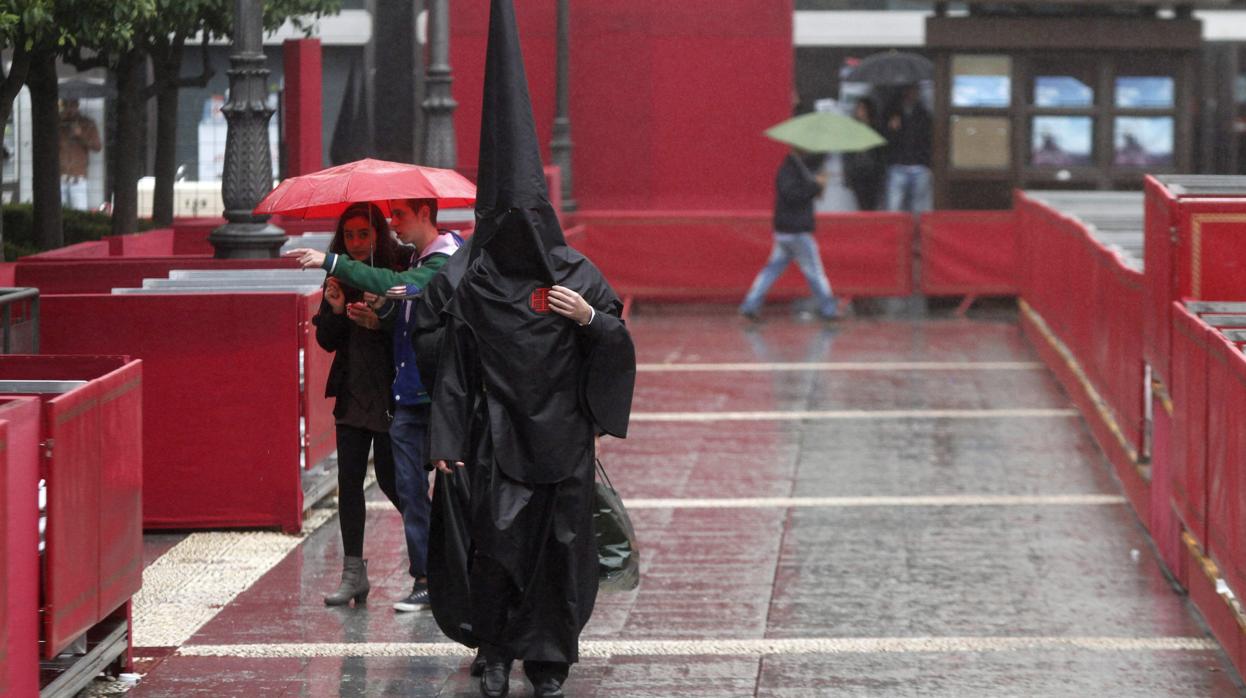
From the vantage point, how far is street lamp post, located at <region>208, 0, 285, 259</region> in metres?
Answer: 10.9

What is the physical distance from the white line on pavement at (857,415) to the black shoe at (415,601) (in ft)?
17.8

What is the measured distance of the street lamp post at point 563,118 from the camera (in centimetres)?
2075

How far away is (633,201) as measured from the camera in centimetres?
2234

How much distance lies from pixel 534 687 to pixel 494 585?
0.43 m

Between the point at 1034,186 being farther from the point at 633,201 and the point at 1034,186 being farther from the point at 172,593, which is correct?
the point at 172,593

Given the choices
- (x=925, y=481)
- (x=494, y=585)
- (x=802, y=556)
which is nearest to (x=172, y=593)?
(x=494, y=585)

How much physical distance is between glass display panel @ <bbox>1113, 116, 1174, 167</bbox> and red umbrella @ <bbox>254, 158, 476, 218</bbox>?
14.7 metres

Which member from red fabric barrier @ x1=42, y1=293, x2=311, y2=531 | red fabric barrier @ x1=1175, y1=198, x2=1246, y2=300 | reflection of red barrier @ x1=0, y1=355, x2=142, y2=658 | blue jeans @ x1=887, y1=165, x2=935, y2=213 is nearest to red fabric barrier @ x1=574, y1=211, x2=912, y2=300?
blue jeans @ x1=887, y1=165, x2=935, y2=213

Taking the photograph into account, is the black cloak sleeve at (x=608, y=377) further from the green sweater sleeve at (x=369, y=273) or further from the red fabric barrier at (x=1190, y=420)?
the red fabric barrier at (x=1190, y=420)

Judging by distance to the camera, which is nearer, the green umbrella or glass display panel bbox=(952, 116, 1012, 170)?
the green umbrella

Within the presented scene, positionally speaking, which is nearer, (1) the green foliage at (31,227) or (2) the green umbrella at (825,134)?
(1) the green foliage at (31,227)

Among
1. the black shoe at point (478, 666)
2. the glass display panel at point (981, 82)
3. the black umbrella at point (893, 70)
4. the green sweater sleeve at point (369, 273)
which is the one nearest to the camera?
the black shoe at point (478, 666)

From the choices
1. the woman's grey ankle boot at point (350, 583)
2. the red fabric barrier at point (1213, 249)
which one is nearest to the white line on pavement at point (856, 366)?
the red fabric barrier at point (1213, 249)

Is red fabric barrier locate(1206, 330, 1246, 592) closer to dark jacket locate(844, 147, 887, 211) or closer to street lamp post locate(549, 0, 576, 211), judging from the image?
street lamp post locate(549, 0, 576, 211)
